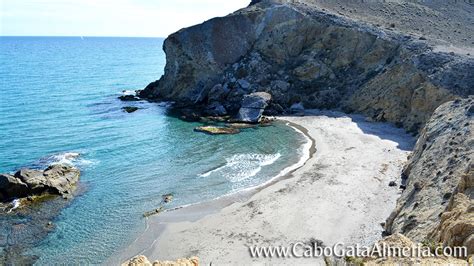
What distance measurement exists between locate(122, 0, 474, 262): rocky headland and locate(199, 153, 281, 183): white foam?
486 inches

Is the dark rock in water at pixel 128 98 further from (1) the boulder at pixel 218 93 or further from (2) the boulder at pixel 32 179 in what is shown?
(2) the boulder at pixel 32 179

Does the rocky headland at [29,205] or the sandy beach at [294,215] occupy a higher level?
the sandy beach at [294,215]

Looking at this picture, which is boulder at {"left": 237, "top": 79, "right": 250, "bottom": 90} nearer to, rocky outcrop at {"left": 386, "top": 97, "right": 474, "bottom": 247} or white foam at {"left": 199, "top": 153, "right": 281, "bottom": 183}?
white foam at {"left": 199, "top": 153, "right": 281, "bottom": 183}

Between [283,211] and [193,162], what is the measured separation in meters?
12.9

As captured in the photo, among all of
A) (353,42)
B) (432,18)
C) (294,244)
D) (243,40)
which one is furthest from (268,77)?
(294,244)

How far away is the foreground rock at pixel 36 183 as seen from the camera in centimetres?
2995

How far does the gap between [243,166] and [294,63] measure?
27.1 metres

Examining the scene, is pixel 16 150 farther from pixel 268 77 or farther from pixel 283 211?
pixel 268 77

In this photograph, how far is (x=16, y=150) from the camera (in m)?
40.8

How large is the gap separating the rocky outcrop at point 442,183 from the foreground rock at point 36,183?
24.0 meters

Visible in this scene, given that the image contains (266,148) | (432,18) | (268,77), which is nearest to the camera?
(266,148)

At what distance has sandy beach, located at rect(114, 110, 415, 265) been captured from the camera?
73.8 ft

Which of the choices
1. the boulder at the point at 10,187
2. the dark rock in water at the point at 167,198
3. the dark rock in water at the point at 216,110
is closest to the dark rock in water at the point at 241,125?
the dark rock in water at the point at 216,110

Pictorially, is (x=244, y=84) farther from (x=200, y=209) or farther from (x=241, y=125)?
(x=200, y=209)
